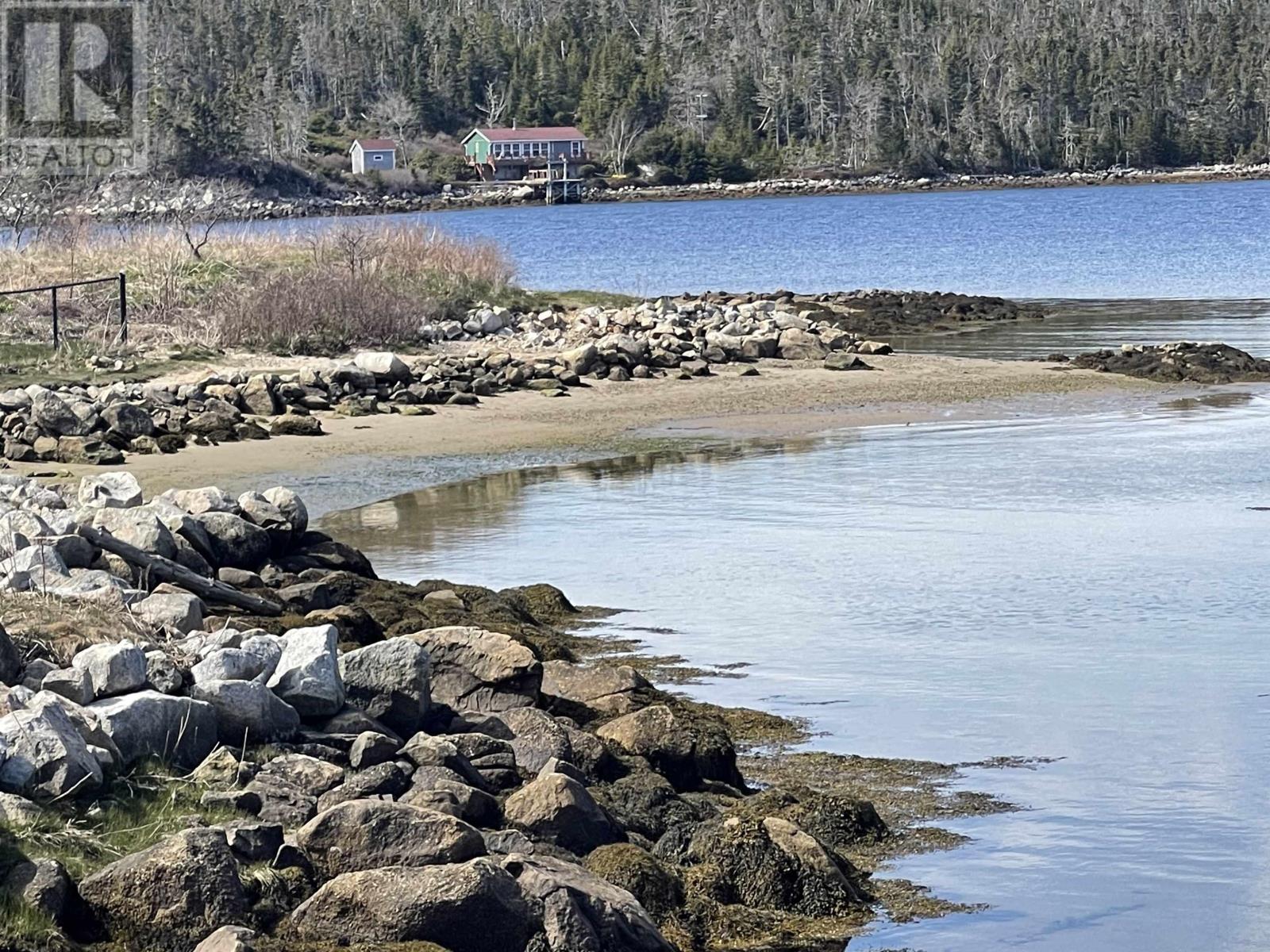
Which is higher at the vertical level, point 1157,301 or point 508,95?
point 508,95

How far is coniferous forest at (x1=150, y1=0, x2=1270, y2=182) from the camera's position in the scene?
16725 centimetres

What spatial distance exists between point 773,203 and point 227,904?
12772cm

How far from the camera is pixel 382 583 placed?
12953 millimetres

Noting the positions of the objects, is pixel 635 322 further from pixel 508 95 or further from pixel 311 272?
pixel 508 95

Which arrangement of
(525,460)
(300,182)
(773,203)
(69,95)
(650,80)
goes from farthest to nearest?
(650,80) < (300,182) < (773,203) < (69,95) < (525,460)

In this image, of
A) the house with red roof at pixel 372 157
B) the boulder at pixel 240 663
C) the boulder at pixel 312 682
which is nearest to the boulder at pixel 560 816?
the boulder at pixel 312 682

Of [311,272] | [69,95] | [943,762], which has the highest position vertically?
[69,95]

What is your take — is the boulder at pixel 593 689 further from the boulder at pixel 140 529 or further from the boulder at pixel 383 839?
the boulder at pixel 383 839

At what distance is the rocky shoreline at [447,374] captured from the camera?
20.5 metres

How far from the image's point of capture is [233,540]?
1293cm

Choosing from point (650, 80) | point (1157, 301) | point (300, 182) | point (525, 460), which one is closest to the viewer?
point (525, 460)

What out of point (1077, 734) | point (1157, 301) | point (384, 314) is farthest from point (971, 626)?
point (1157, 301)

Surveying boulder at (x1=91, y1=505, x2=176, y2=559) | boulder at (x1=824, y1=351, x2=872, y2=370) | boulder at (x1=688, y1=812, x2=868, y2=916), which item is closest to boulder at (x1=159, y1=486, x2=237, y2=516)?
boulder at (x1=91, y1=505, x2=176, y2=559)

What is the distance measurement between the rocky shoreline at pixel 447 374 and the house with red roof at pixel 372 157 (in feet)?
392
